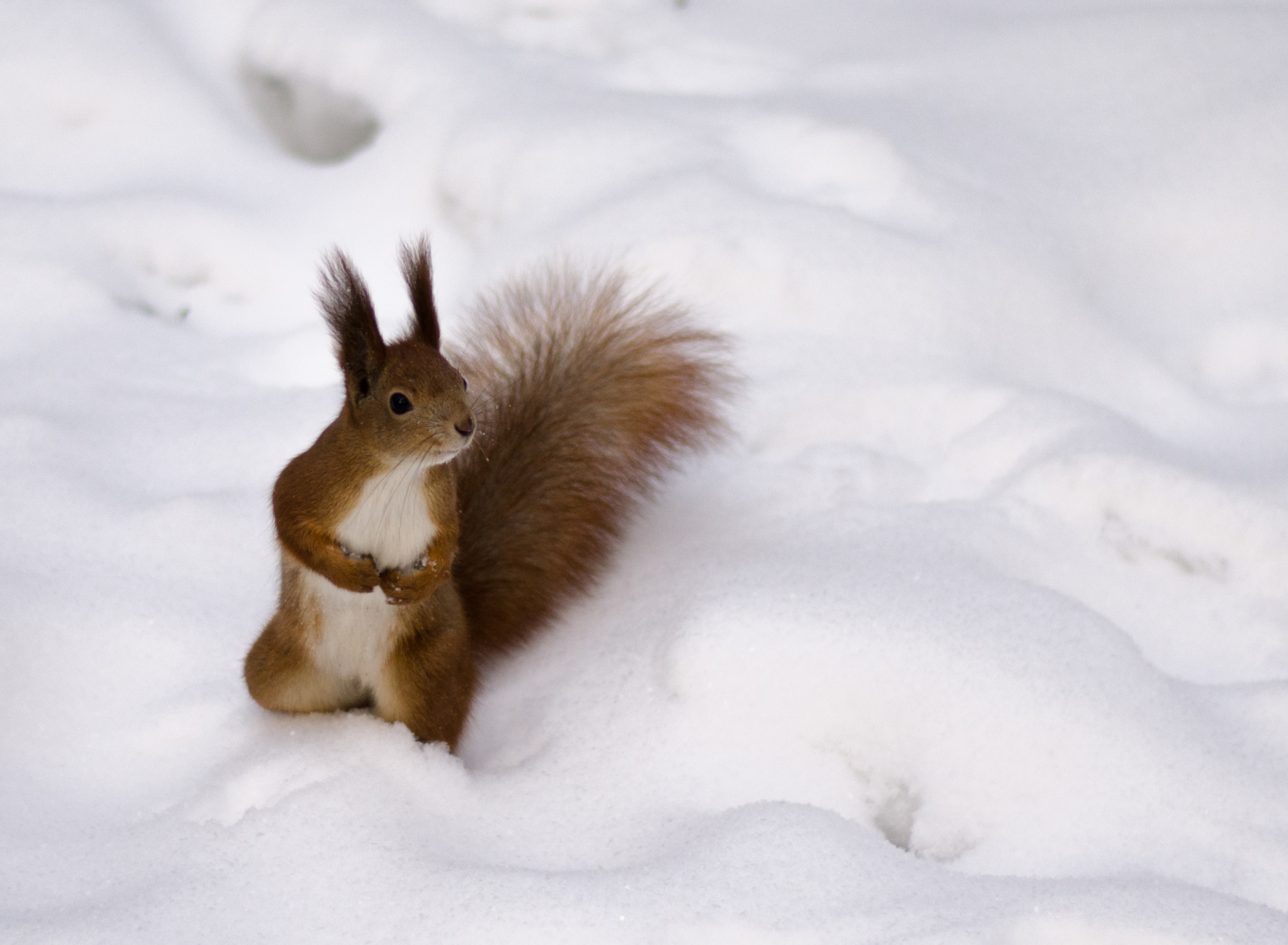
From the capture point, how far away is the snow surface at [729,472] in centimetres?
134

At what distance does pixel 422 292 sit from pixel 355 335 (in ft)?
0.29

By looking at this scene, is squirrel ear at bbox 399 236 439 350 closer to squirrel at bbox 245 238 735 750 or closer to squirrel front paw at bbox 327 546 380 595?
squirrel at bbox 245 238 735 750

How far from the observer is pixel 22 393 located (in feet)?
6.96

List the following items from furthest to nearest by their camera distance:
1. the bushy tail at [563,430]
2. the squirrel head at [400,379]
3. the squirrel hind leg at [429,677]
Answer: the bushy tail at [563,430]
the squirrel hind leg at [429,677]
the squirrel head at [400,379]

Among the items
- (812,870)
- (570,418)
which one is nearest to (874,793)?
(812,870)

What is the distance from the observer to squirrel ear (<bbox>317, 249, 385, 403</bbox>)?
1299 millimetres

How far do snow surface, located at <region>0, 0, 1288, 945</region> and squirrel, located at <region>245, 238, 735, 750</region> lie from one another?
0.09m

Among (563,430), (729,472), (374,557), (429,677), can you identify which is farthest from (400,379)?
(729,472)

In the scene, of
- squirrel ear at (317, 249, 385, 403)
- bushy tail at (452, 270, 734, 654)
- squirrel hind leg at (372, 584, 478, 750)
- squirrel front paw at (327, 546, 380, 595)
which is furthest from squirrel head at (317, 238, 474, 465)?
bushy tail at (452, 270, 734, 654)

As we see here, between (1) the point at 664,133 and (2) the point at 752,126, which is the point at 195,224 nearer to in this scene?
(1) the point at 664,133

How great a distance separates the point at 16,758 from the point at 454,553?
25.6 inches

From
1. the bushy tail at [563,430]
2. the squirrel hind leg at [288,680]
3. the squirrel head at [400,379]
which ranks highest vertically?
the squirrel head at [400,379]

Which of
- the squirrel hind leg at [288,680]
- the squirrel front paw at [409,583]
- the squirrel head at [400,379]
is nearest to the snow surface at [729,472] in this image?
the squirrel hind leg at [288,680]

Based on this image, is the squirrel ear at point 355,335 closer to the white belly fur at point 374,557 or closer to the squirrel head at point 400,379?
the squirrel head at point 400,379
